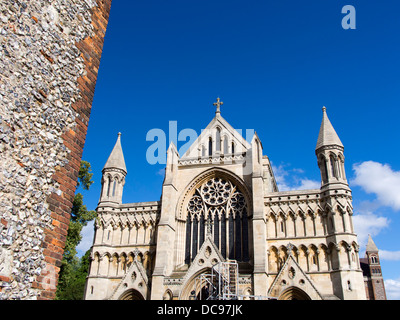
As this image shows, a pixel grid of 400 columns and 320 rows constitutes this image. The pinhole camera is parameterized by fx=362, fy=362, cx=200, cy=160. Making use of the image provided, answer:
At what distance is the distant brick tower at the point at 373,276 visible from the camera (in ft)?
213

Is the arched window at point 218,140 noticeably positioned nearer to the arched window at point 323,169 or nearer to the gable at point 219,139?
the gable at point 219,139

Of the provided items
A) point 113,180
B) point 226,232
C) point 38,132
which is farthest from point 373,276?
point 38,132

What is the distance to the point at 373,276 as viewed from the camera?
67688mm

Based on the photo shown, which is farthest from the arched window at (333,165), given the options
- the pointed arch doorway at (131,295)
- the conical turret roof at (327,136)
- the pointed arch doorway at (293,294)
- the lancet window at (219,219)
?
the pointed arch doorway at (131,295)

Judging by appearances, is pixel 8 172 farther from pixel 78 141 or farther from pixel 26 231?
pixel 78 141

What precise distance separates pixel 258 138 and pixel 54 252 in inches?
843

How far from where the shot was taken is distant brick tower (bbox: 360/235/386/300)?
213ft

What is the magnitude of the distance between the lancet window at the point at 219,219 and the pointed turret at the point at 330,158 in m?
5.65

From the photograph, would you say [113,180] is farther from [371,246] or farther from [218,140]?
[371,246]

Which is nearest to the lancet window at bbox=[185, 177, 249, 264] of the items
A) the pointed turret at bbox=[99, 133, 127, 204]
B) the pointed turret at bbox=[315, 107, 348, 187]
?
the pointed turret at bbox=[99, 133, 127, 204]

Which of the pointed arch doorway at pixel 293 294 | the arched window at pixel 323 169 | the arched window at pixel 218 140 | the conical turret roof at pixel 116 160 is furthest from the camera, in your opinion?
the arched window at pixel 218 140
